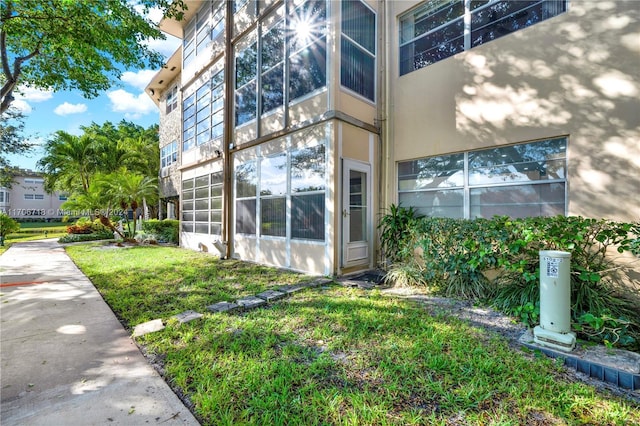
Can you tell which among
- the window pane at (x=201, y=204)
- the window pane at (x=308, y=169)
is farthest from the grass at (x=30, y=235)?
the window pane at (x=308, y=169)

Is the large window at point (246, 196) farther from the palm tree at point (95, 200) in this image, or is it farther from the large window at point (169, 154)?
the large window at point (169, 154)

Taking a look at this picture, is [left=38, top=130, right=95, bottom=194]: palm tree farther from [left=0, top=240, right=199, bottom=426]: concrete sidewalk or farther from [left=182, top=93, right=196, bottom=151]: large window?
[left=0, top=240, right=199, bottom=426]: concrete sidewalk

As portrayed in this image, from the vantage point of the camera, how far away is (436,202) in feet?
20.0

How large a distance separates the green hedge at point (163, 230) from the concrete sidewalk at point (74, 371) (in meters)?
9.44

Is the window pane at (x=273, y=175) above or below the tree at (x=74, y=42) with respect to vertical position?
below

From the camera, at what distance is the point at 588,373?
8.18 feet

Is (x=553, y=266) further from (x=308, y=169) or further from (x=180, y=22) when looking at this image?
(x=180, y=22)

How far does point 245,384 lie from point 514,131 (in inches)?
226

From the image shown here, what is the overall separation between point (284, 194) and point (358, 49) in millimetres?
3830

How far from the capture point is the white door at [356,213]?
240 inches

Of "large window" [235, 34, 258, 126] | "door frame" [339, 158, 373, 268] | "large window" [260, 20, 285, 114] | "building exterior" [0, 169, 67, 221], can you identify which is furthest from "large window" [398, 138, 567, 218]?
"building exterior" [0, 169, 67, 221]

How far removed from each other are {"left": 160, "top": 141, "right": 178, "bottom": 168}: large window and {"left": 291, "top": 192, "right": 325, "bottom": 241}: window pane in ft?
43.1

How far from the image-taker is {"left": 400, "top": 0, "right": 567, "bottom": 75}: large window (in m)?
5.09

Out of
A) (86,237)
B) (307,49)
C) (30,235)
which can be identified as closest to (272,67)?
(307,49)
